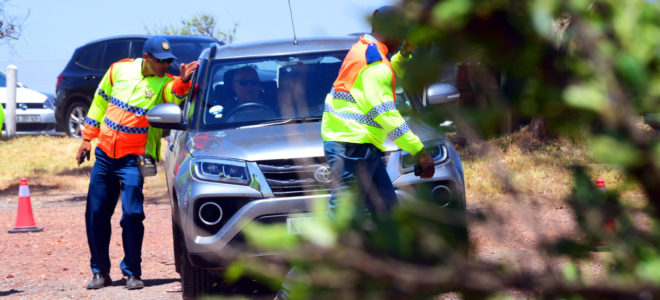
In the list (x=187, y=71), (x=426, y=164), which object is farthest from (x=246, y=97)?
(x=426, y=164)

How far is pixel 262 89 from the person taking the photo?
244 inches

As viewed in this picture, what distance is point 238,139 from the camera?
5.49 m

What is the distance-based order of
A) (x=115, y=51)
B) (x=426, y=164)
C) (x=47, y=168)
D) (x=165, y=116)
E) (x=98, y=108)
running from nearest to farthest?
1. (x=426, y=164)
2. (x=165, y=116)
3. (x=98, y=108)
4. (x=47, y=168)
5. (x=115, y=51)

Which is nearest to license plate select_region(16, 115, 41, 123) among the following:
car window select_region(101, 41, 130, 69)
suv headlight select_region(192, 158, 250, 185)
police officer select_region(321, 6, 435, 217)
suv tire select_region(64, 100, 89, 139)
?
suv tire select_region(64, 100, 89, 139)

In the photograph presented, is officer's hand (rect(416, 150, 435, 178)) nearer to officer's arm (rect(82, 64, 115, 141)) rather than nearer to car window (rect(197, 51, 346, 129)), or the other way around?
car window (rect(197, 51, 346, 129))

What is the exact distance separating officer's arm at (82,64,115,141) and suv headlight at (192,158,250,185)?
4.99ft

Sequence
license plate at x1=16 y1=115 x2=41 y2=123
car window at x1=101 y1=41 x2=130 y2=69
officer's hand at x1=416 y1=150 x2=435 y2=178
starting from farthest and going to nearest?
license plate at x1=16 y1=115 x2=41 y2=123 → car window at x1=101 y1=41 x2=130 y2=69 → officer's hand at x1=416 y1=150 x2=435 y2=178

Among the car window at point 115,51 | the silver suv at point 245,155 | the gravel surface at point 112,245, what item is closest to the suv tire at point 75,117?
the car window at point 115,51

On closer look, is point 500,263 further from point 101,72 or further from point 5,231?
point 101,72

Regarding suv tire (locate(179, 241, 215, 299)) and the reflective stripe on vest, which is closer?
suv tire (locate(179, 241, 215, 299))

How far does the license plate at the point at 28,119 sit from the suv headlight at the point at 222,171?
573 inches

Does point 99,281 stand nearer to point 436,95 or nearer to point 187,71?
point 187,71

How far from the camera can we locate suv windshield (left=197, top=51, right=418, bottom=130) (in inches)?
235

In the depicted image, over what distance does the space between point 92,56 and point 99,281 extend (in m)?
10.5
